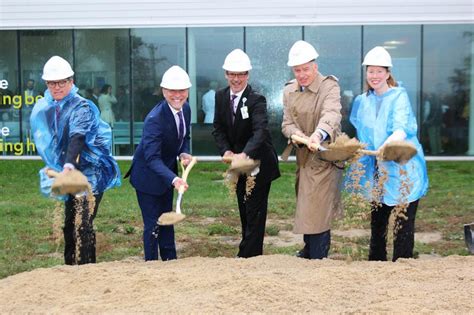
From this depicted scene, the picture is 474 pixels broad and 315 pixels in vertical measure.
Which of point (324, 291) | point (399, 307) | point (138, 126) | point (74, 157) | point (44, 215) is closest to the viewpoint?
point (399, 307)

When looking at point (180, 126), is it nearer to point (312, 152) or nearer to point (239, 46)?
point (312, 152)

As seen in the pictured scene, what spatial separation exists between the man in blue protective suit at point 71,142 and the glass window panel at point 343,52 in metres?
11.0

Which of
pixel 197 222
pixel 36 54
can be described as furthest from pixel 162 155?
pixel 36 54

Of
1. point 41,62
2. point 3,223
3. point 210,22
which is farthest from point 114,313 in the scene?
point 41,62

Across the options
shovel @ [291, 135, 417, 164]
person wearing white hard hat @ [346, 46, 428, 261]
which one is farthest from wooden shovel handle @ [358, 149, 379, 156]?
person wearing white hard hat @ [346, 46, 428, 261]

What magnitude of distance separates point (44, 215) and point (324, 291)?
5877 millimetres

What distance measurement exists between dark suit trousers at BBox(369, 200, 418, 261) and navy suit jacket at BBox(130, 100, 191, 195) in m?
1.74

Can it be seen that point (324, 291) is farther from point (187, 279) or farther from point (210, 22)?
point (210, 22)

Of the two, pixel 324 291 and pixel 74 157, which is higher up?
pixel 74 157

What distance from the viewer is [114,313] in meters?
3.96

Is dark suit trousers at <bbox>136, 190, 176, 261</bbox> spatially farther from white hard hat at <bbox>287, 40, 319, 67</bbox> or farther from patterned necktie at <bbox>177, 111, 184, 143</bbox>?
white hard hat at <bbox>287, 40, 319, 67</bbox>

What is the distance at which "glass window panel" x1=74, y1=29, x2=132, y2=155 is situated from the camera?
55.8 feet

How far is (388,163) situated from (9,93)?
1341cm

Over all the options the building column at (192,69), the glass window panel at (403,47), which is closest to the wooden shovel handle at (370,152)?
the glass window panel at (403,47)
